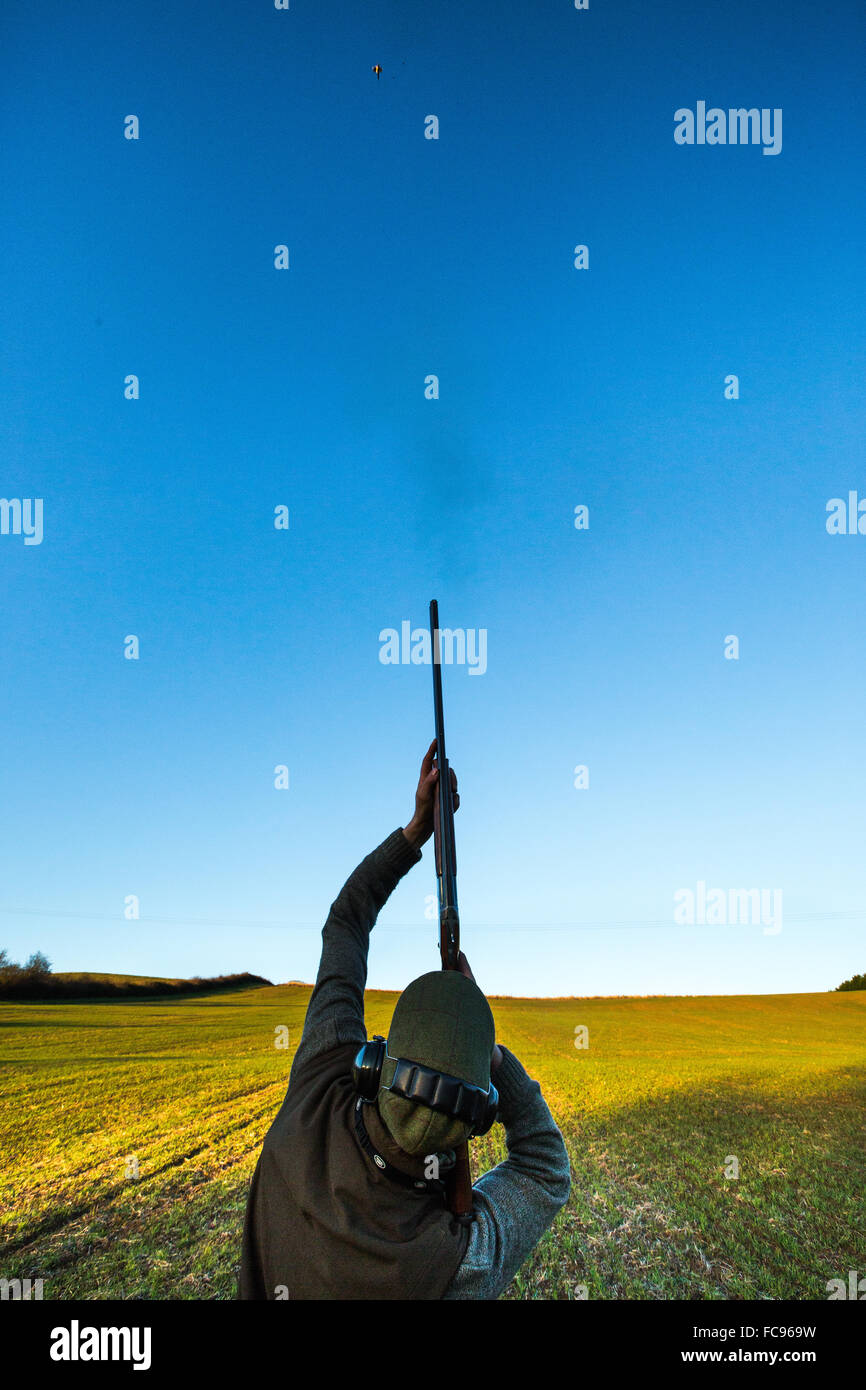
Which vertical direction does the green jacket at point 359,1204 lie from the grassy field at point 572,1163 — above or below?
above

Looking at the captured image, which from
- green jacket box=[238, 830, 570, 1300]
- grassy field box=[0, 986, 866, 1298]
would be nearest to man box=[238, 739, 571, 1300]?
green jacket box=[238, 830, 570, 1300]

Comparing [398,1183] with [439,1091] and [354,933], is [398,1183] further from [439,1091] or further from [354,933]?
[354,933]

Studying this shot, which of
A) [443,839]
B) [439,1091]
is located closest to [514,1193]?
[439,1091]

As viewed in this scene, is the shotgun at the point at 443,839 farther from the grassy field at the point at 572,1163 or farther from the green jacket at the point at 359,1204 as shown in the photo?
the grassy field at the point at 572,1163

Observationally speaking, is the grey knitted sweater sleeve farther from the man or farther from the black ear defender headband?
the black ear defender headband

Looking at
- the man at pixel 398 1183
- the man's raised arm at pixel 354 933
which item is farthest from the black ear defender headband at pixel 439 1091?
the man's raised arm at pixel 354 933

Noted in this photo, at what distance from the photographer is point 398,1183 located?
71.8 inches

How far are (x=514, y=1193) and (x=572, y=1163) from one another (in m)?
8.58

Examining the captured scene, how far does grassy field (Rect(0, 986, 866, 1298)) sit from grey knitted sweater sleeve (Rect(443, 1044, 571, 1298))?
184 inches

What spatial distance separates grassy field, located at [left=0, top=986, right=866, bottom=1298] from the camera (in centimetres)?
602

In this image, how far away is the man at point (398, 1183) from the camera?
1.77m
